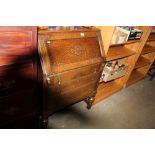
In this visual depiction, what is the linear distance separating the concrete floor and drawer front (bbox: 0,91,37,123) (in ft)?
1.89

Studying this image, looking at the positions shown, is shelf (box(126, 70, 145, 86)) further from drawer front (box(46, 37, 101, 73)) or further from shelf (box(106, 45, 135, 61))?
drawer front (box(46, 37, 101, 73))

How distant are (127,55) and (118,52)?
156 millimetres

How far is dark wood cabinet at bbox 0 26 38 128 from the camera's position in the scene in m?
1.06

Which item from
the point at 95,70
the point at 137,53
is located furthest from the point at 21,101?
the point at 137,53

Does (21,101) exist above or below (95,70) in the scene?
below

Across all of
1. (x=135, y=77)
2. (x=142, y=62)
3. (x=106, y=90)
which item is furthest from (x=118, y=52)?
(x=135, y=77)

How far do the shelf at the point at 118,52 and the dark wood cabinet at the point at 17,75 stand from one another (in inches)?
44.4

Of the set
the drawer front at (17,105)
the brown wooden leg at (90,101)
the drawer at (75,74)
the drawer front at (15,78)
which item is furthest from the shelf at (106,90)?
the drawer front at (15,78)

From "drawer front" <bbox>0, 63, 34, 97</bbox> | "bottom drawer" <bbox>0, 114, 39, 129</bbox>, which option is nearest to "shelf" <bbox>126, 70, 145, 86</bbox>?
"bottom drawer" <bbox>0, 114, 39, 129</bbox>

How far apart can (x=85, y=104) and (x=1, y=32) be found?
170 cm

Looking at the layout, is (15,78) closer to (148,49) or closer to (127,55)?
(127,55)
